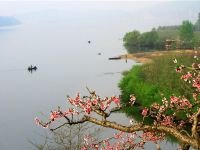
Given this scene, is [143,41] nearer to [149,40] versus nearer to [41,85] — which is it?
[149,40]

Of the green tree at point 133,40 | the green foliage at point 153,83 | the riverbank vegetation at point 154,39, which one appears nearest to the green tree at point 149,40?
the riverbank vegetation at point 154,39

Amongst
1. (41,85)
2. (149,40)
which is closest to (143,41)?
(149,40)

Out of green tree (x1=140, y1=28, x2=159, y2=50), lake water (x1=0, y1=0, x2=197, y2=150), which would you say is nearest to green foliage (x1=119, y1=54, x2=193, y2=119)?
lake water (x1=0, y1=0, x2=197, y2=150)

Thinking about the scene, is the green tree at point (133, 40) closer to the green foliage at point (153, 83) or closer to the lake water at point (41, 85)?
the lake water at point (41, 85)

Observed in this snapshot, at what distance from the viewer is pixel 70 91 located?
93375 millimetres

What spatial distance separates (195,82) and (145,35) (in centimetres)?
17129

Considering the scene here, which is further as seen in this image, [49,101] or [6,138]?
[49,101]

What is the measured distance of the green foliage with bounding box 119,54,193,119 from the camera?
69912 mm

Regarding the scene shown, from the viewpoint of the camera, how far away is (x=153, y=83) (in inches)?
3029

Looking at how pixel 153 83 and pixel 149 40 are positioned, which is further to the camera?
pixel 149 40

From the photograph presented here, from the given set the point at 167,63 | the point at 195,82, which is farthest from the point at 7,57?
the point at 195,82

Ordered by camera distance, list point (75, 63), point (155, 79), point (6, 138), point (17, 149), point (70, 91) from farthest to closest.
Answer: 1. point (75, 63)
2. point (70, 91)
3. point (155, 79)
4. point (6, 138)
5. point (17, 149)

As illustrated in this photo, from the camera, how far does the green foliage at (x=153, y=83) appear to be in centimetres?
6991

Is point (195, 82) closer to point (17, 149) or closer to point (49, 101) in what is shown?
point (17, 149)
